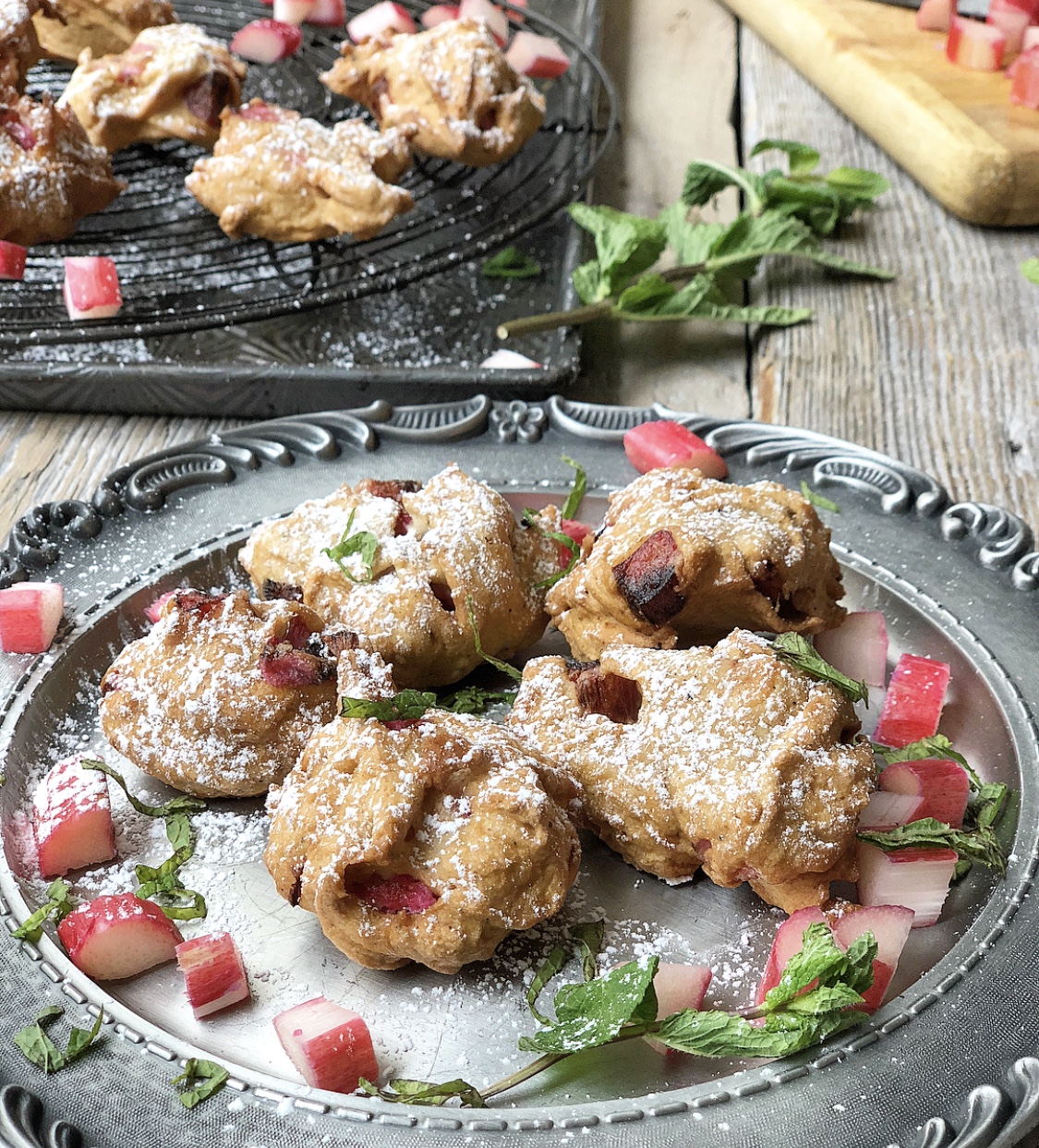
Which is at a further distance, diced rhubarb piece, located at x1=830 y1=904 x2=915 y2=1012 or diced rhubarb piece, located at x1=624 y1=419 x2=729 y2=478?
diced rhubarb piece, located at x1=624 y1=419 x2=729 y2=478

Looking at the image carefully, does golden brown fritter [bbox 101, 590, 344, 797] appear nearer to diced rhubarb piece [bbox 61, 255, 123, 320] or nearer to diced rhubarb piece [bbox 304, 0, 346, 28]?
diced rhubarb piece [bbox 61, 255, 123, 320]

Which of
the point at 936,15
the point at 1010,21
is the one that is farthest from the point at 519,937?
the point at 936,15

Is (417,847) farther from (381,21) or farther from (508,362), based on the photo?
(381,21)

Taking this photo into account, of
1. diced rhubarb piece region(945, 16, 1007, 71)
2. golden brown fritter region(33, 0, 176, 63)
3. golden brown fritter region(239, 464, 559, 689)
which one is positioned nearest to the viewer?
golden brown fritter region(239, 464, 559, 689)

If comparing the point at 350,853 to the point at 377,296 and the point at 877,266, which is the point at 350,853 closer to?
the point at 377,296

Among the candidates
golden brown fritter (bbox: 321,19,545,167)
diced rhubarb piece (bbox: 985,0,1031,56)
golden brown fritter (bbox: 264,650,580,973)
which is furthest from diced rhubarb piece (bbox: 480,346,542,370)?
diced rhubarb piece (bbox: 985,0,1031,56)

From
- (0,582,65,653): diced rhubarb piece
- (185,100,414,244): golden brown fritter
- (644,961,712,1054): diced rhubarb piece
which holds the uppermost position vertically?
(185,100,414,244): golden brown fritter
